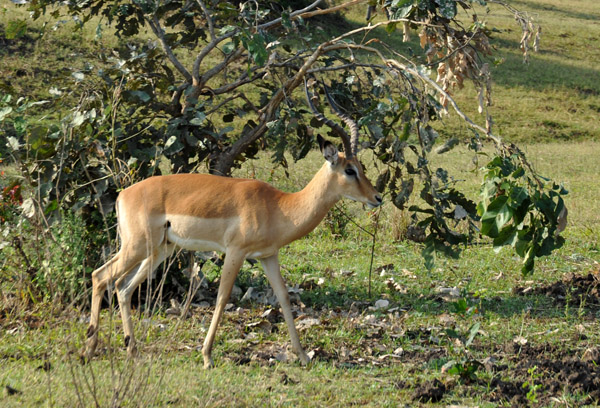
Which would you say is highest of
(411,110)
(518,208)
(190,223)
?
(411,110)

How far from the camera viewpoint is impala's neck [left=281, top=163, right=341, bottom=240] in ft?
20.1

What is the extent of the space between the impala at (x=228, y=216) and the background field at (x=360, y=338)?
1.49 feet

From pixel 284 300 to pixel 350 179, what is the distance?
44.3 inches

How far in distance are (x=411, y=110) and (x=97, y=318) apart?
299 cm

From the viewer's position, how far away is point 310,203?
6180mm

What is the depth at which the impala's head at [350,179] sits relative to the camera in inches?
242

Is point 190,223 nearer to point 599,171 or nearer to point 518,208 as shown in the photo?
point 518,208

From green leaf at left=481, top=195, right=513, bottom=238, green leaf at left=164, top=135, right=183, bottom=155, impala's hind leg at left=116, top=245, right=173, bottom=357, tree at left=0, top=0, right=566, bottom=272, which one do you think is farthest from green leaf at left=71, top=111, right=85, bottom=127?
green leaf at left=481, top=195, right=513, bottom=238

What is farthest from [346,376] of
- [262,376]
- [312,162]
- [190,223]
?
[312,162]

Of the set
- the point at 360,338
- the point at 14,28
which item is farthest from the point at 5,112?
the point at 360,338

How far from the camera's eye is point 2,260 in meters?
7.10

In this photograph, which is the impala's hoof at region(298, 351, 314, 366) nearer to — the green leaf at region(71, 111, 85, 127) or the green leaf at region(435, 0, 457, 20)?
the green leaf at region(71, 111, 85, 127)

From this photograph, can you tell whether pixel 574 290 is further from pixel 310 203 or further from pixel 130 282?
pixel 130 282

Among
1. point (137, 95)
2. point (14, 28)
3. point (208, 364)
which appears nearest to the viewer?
point (208, 364)
